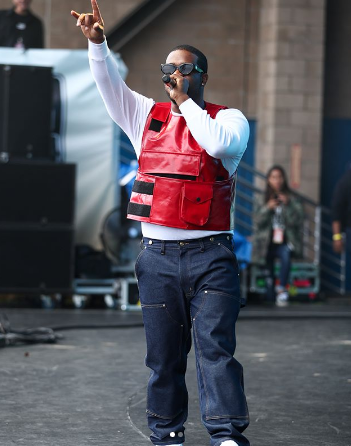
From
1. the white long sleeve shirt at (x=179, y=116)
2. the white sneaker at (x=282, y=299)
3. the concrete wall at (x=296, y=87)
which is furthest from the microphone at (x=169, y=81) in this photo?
the concrete wall at (x=296, y=87)

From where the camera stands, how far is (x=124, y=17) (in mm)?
15211

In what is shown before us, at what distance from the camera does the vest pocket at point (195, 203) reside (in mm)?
4512

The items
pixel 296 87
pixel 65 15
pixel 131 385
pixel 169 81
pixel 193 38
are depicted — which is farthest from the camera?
pixel 193 38

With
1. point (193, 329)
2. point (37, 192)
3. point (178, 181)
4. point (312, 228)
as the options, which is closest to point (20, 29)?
point (37, 192)

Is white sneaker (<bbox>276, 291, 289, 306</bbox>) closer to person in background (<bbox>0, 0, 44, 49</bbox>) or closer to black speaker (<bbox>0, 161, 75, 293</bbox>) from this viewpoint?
black speaker (<bbox>0, 161, 75, 293</bbox>)

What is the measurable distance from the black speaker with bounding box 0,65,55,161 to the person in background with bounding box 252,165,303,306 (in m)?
3.34

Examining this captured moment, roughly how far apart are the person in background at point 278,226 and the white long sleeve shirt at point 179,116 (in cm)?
886

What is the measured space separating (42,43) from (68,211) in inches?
93.8

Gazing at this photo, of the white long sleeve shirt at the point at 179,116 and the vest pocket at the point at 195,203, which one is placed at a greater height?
the white long sleeve shirt at the point at 179,116

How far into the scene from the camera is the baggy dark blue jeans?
14.6 ft

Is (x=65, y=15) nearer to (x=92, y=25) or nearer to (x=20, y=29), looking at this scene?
(x=20, y=29)

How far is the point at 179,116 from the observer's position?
Answer: 4.57 metres

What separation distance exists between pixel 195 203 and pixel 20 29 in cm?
862

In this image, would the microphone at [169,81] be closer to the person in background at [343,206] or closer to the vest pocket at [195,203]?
the vest pocket at [195,203]
